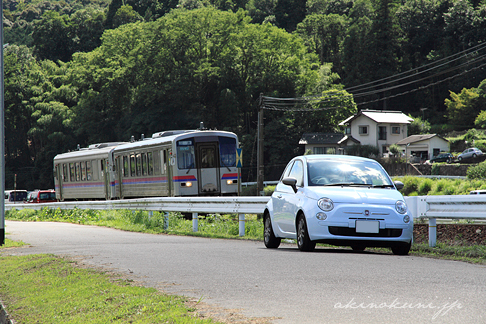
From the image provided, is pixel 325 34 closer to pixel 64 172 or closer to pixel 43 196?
pixel 43 196

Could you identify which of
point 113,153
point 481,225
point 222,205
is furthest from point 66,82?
point 481,225

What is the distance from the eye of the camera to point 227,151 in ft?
88.7

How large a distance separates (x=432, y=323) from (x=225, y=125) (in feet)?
231

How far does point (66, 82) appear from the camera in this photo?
91.0m

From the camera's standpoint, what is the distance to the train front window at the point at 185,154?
25.8 meters

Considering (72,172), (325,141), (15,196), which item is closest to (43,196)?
(15,196)

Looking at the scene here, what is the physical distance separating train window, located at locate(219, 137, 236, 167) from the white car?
593 inches

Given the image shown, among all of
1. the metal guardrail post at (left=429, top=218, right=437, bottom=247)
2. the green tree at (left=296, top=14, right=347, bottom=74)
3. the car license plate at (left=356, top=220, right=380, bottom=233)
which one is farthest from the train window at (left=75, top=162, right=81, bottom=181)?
the green tree at (left=296, top=14, right=347, bottom=74)

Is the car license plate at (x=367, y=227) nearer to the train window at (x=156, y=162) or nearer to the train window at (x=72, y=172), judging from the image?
the train window at (x=156, y=162)

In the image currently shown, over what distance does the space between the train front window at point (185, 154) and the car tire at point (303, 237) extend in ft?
49.9

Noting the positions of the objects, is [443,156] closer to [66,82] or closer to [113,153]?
[113,153]

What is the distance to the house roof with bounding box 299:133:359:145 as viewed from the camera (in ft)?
235

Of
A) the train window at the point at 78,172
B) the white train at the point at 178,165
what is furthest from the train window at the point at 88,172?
the white train at the point at 178,165

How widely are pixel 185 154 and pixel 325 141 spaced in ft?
163
